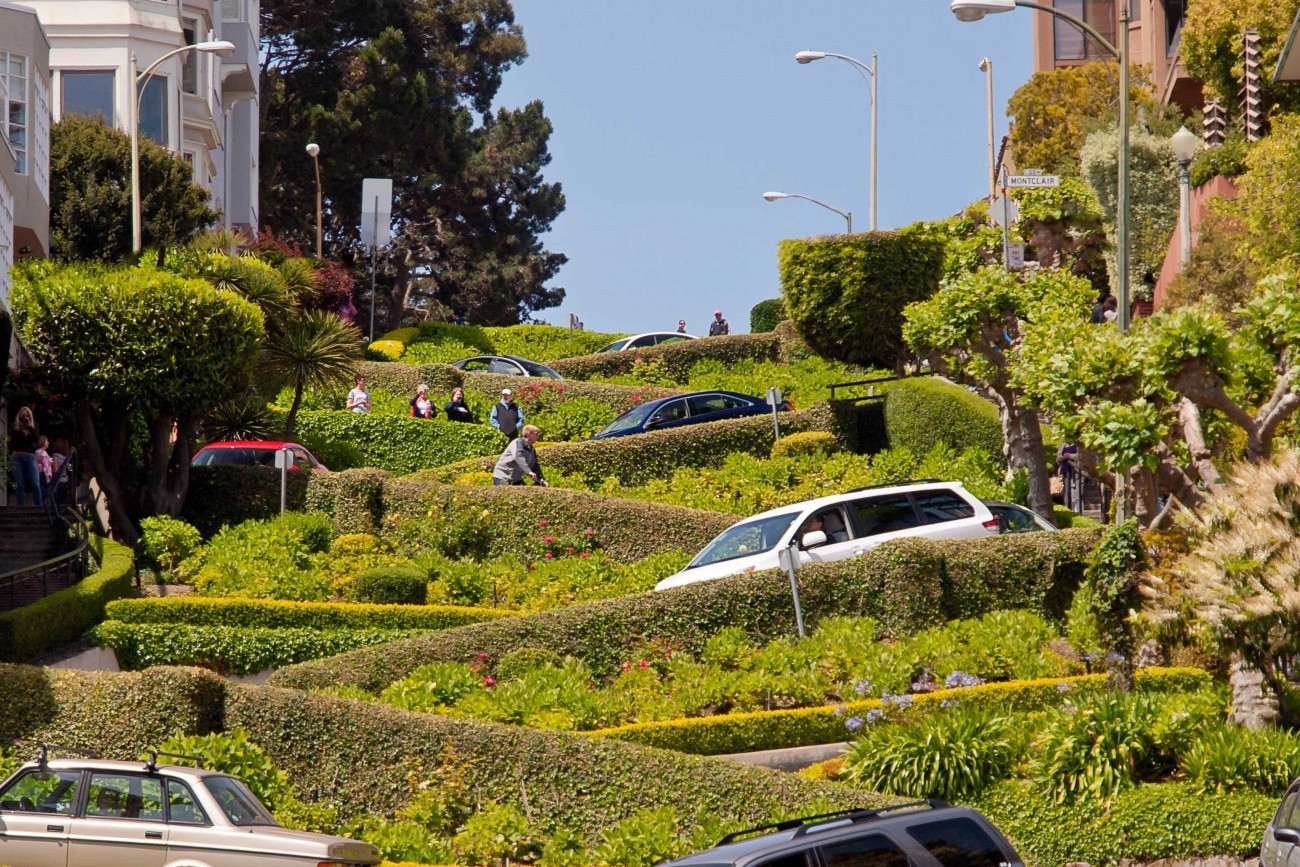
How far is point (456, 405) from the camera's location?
3928cm

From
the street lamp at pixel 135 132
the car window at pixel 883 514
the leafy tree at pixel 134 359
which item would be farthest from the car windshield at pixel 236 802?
the street lamp at pixel 135 132

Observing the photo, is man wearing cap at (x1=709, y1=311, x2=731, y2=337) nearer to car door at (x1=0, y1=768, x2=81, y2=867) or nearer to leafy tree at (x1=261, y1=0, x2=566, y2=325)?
leafy tree at (x1=261, y1=0, x2=566, y2=325)

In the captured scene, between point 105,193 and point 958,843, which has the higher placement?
point 105,193

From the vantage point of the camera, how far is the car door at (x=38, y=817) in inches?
532

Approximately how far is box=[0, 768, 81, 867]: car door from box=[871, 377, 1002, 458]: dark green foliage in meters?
21.4

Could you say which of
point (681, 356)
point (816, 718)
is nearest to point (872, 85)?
point (681, 356)

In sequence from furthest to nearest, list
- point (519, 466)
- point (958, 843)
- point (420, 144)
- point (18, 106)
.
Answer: point (420, 144) → point (18, 106) → point (519, 466) → point (958, 843)

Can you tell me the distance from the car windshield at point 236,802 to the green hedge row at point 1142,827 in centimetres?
570

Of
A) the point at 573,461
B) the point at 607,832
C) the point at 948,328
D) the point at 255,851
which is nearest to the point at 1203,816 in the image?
the point at 607,832

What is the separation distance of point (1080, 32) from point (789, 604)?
57.9 meters

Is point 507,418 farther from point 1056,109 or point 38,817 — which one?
point 1056,109

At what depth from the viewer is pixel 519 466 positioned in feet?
98.0

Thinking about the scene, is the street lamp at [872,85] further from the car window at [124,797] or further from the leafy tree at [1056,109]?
the car window at [124,797]

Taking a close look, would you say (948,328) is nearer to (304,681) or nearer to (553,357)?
(304,681)
